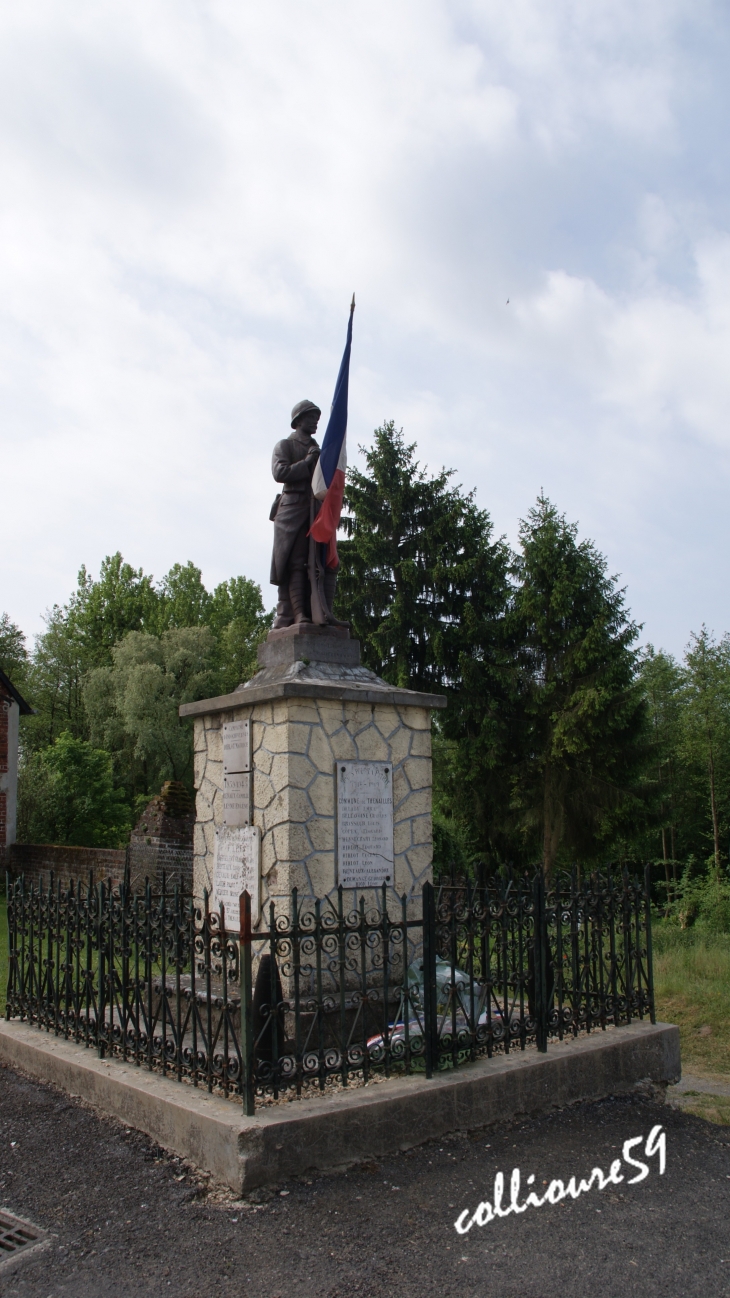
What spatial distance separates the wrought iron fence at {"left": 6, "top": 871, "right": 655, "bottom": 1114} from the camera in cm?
457

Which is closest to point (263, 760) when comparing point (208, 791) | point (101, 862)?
point (208, 791)

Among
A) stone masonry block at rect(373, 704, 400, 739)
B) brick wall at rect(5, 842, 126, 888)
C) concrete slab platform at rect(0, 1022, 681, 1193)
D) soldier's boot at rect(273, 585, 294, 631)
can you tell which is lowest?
concrete slab platform at rect(0, 1022, 681, 1193)

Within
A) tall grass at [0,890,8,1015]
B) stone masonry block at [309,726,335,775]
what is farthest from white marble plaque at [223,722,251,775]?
tall grass at [0,890,8,1015]

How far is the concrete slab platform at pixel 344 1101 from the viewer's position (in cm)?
406

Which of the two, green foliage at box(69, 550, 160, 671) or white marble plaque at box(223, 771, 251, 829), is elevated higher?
green foliage at box(69, 550, 160, 671)

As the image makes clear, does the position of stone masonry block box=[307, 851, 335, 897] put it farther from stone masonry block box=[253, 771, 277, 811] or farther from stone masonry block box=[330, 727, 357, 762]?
stone masonry block box=[330, 727, 357, 762]

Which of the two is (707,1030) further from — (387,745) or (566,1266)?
(566,1266)

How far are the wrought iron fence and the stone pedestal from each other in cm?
27

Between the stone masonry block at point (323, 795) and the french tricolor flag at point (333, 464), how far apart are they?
1.72m

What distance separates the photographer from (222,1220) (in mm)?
3713

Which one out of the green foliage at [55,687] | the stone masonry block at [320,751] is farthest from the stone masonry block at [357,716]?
the green foliage at [55,687]

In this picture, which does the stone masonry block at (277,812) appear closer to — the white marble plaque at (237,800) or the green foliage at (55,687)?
the white marble plaque at (237,800)

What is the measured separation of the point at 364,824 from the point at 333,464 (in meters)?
2.42

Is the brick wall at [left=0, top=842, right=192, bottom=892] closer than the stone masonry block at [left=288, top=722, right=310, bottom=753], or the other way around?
the stone masonry block at [left=288, top=722, right=310, bottom=753]
